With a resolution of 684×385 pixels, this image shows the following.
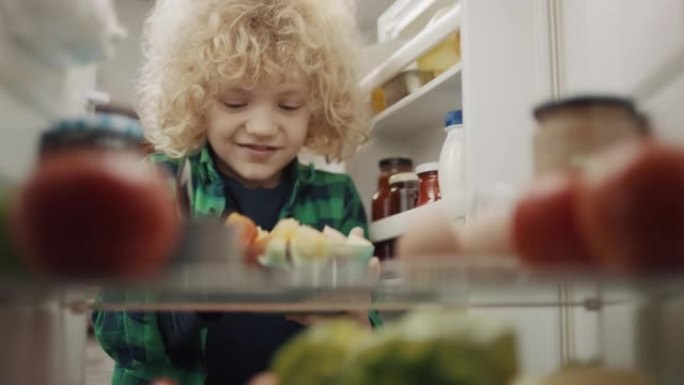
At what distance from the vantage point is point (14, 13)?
1.77ft

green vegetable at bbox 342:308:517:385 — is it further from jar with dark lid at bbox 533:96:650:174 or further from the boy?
the boy

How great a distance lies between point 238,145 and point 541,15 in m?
0.47

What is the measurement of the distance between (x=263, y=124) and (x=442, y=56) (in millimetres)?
429

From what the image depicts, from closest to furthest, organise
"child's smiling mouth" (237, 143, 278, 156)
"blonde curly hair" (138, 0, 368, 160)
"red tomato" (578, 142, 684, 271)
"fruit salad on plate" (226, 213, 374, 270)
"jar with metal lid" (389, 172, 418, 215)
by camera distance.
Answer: "red tomato" (578, 142, 684, 271) → "fruit salad on plate" (226, 213, 374, 270) → "blonde curly hair" (138, 0, 368, 160) → "child's smiling mouth" (237, 143, 278, 156) → "jar with metal lid" (389, 172, 418, 215)

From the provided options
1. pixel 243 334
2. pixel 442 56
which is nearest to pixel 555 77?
pixel 243 334

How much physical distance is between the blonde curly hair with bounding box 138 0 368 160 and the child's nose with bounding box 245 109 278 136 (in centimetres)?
5

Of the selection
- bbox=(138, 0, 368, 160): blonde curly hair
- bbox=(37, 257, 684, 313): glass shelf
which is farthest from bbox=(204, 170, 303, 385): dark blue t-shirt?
bbox=(37, 257, 684, 313): glass shelf

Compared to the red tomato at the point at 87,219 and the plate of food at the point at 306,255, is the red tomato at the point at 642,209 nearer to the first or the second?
the plate of food at the point at 306,255

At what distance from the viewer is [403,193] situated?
4.33 feet

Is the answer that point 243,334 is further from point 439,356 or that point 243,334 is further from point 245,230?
point 439,356

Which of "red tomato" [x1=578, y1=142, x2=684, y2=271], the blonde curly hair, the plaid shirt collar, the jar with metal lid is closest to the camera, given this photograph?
"red tomato" [x1=578, y1=142, x2=684, y2=271]

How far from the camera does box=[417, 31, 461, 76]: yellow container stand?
1.36 metres

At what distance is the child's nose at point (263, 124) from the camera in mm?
1078

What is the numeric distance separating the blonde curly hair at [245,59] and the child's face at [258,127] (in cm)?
2
